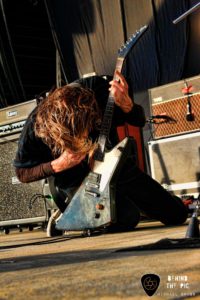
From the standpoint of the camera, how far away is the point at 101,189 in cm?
191

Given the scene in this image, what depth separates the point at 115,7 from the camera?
3.91 meters

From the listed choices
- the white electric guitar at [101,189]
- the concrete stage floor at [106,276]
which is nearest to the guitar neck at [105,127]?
the white electric guitar at [101,189]

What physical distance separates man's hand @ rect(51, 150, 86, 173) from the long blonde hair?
0.06 ft

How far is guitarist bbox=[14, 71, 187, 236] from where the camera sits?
1.77 meters

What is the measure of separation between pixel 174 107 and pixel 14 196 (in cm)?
99

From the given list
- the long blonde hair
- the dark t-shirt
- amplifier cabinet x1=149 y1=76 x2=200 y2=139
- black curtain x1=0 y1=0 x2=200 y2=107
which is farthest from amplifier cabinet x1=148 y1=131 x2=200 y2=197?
the long blonde hair

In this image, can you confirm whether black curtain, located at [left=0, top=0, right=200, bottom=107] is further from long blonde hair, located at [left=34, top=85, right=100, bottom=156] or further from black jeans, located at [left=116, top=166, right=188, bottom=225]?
long blonde hair, located at [left=34, top=85, right=100, bottom=156]

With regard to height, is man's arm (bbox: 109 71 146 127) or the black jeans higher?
man's arm (bbox: 109 71 146 127)

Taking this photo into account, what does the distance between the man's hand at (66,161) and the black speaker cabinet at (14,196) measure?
0.86 meters

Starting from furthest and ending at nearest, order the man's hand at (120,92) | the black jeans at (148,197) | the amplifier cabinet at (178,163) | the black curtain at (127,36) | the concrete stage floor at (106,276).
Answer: the black curtain at (127,36) < the amplifier cabinet at (178,163) < the black jeans at (148,197) < the man's hand at (120,92) < the concrete stage floor at (106,276)

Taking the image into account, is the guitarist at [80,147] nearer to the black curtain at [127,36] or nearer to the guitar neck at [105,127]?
the guitar neck at [105,127]

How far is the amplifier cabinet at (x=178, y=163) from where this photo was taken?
269cm

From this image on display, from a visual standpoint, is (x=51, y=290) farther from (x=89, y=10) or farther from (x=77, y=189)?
(x=89, y=10)

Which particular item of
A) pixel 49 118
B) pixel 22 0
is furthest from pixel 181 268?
pixel 22 0
